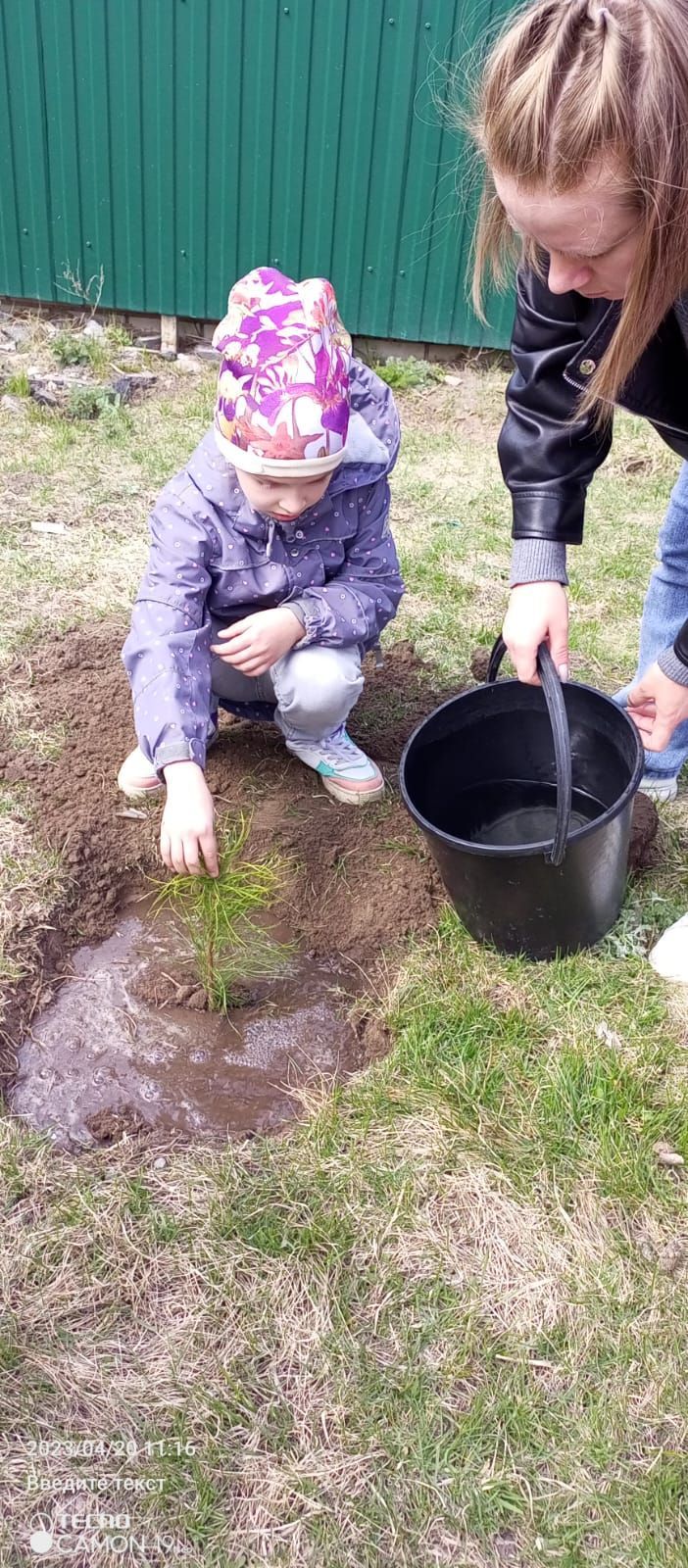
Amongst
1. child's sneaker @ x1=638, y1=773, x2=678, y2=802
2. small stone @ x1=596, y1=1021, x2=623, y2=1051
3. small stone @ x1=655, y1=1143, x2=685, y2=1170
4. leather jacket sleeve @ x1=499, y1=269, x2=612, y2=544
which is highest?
leather jacket sleeve @ x1=499, y1=269, x2=612, y2=544

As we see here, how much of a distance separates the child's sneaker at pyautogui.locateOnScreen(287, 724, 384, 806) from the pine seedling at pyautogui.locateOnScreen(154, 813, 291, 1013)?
1.26ft

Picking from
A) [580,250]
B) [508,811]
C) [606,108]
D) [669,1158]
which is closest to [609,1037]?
[669,1158]

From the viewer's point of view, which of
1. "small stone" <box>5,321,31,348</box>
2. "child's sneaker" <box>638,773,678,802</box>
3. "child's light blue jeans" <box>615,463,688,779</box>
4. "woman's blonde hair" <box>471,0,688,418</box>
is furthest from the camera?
"small stone" <box>5,321,31,348</box>

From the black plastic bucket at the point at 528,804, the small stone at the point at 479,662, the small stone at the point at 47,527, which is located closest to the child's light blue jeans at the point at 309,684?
the black plastic bucket at the point at 528,804

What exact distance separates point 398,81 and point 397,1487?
6.48 meters

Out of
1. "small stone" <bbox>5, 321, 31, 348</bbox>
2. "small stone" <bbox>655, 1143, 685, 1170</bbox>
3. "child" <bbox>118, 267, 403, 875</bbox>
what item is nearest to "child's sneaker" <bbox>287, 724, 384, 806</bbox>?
"child" <bbox>118, 267, 403, 875</bbox>

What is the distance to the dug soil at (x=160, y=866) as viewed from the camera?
2254 mm

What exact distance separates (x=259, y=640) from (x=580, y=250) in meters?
1.12

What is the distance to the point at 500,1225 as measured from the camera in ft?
6.20

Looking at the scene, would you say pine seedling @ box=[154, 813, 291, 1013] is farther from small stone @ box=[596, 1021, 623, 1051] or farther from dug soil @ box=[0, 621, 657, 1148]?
small stone @ box=[596, 1021, 623, 1051]

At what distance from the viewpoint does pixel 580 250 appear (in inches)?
65.7

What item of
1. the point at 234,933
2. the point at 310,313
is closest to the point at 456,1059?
the point at 234,933

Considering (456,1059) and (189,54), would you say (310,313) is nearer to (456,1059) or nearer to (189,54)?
(456,1059)

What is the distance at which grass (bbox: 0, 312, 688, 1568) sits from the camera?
1519 mm
